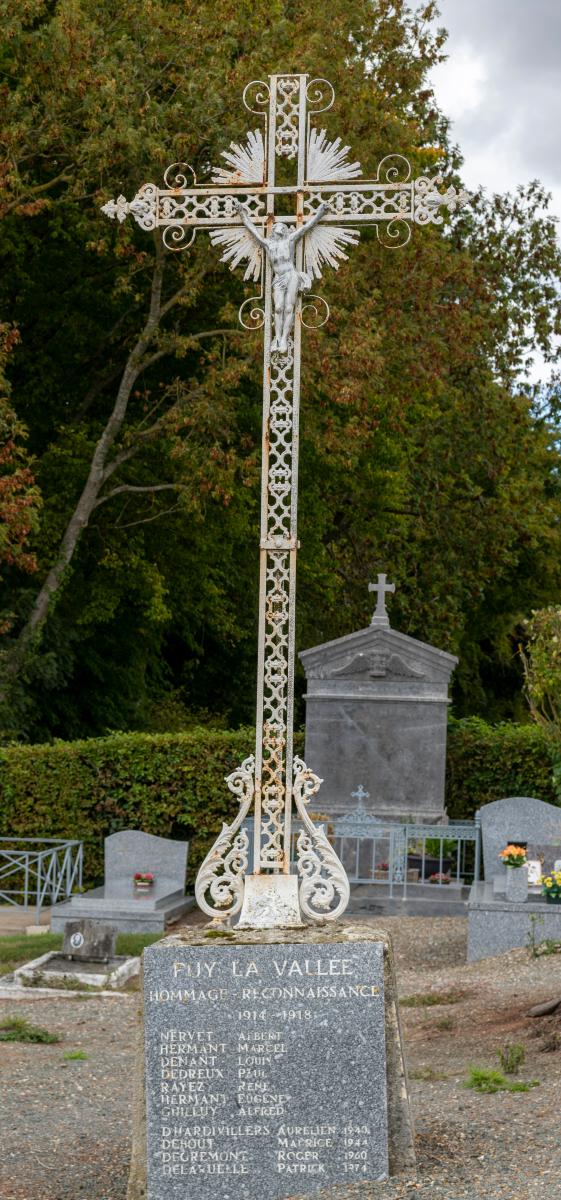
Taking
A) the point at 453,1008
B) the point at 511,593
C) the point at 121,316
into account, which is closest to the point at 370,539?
the point at 511,593

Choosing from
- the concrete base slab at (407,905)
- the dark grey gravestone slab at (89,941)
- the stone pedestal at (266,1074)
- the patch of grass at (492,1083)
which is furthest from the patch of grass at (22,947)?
the stone pedestal at (266,1074)

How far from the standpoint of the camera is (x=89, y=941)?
11.9 metres

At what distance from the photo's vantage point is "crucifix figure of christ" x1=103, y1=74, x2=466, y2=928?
5.80m

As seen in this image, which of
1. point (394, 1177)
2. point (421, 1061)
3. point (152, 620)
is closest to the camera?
point (394, 1177)

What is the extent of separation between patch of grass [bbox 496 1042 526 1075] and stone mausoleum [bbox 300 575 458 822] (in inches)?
360

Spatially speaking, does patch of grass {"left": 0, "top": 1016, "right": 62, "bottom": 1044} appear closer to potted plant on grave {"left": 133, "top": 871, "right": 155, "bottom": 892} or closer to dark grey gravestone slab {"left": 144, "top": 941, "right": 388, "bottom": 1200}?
dark grey gravestone slab {"left": 144, "top": 941, "right": 388, "bottom": 1200}

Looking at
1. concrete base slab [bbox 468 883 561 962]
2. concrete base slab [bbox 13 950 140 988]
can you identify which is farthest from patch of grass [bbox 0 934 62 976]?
concrete base slab [bbox 468 883 561 962]

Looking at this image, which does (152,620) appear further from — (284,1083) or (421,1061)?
(284,1083)

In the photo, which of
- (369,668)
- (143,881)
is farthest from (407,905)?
(369,668)

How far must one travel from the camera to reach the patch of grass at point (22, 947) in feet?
40.2

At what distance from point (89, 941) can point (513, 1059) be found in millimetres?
5140

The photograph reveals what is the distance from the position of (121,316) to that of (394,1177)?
694 inches

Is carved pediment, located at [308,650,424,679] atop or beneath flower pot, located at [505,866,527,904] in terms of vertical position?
atop

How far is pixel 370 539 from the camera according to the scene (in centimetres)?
2838
